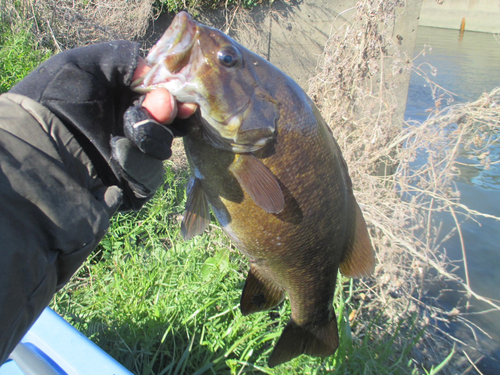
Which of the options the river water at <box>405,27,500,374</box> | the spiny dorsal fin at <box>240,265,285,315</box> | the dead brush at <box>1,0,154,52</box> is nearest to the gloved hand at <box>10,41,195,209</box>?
the spiny dorsal fin at <box>240,265,285,315</box>

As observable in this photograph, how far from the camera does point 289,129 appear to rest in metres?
1.53

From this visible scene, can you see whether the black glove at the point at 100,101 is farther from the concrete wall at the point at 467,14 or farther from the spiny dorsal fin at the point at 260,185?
the concrete wall at the point at 467,14

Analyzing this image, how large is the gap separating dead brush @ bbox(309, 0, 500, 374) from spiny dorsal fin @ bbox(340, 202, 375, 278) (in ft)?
4.80

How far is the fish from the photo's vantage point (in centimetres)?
139

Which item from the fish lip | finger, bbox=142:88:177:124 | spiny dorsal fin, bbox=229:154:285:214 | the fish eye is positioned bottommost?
spiny dorsal fin, bbox=229:154:285:214

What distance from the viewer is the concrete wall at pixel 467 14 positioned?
2119 centimetres

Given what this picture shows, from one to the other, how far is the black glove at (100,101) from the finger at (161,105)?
6cm

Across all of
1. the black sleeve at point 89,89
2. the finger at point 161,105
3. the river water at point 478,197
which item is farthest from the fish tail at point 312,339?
the river water at point 478,197

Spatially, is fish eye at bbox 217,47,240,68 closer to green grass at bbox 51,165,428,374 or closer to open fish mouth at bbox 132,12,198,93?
open fish mouth at bbox 132,12,198,93

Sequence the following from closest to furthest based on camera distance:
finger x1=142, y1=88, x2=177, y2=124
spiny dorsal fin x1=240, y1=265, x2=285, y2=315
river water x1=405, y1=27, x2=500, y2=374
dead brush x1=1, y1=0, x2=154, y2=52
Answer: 1. finger x1=142, y1=88, x2=177, y2=124
2. spiny dorsal fin x1=240, y1=265, x2=285, y2=315
3. river water x1=405, y1=27, x2=500, y2=374
4. dead brush x1=1, y1=0, x2=154, y2=52

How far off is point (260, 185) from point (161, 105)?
0.52m

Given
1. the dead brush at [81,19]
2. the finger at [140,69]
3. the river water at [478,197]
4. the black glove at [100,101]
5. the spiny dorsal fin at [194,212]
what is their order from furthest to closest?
the dead brush at [81,19] → the river water at [478,197] → the spiny dorsal fin at [194,212] → the finger at [140,69] → the black glove at [100,101]

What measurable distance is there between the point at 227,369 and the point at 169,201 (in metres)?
2.08

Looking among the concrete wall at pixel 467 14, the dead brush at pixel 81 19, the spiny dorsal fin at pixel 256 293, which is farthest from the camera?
the concrete wall at pixel 467 14
